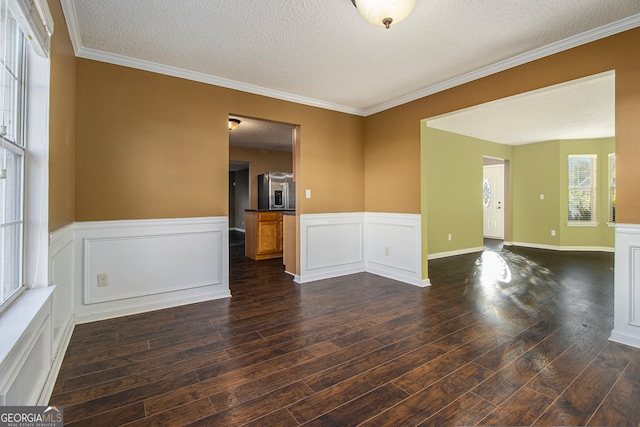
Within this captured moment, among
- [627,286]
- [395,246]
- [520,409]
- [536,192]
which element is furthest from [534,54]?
[536,192]

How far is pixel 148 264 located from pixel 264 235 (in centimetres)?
280

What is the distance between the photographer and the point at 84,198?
8.98 ft

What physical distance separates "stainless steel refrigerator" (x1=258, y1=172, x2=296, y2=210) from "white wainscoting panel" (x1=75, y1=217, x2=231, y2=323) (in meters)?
3.82

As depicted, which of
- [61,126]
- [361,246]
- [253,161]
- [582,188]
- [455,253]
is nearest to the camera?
[61,126]

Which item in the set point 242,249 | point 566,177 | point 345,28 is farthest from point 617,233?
point 242,249

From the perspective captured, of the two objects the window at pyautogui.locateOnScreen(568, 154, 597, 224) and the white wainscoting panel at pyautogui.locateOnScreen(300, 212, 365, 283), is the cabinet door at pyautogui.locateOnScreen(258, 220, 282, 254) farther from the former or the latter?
the window at pyautogui.locateOnScreen(568, 154, 597, 224)

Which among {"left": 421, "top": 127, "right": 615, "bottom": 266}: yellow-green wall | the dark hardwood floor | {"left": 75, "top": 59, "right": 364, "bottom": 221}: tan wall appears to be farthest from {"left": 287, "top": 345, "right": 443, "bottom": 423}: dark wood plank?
{"left": 421, "top": 127, "right": 615, "bottom": 266}: yellow-green wall

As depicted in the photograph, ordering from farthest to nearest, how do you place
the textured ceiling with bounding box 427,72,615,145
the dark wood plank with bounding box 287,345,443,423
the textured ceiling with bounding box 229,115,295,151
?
the textured ceiling with bounding box 229,115,295,151 → the textured ceiling with bounding box 427,72,615,145 → the dark wood plank with bounding box 287,345,443,423

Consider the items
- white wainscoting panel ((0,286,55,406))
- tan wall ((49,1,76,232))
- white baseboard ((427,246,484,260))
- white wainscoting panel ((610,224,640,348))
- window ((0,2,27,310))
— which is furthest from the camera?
white baseboard ((427,246,484,260))

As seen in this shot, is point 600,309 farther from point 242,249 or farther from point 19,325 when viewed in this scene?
point 242,249

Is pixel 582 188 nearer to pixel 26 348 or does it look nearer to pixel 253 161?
pixel 253 161

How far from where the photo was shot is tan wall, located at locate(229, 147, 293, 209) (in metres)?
7.59

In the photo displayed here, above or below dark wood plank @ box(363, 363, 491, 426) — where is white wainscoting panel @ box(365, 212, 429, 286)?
above

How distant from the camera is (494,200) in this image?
27.7 feet
